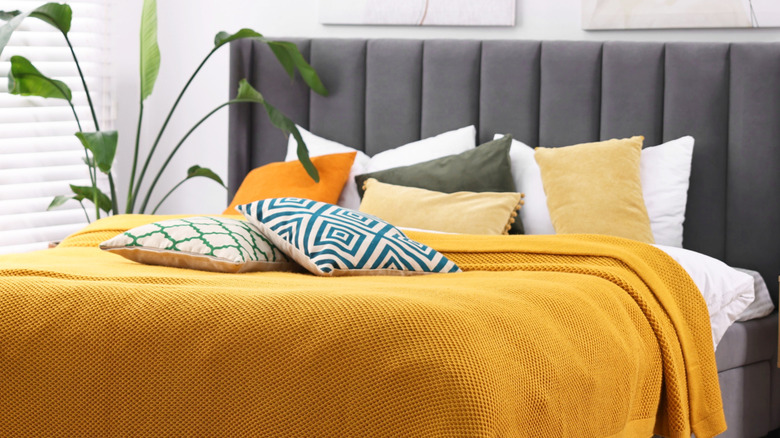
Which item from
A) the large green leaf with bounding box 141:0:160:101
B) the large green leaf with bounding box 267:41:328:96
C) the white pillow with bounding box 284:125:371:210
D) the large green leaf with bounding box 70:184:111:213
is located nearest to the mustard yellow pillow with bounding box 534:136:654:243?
the white pillow with bounding box 284:125:371:210

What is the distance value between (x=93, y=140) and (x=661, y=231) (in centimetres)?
189

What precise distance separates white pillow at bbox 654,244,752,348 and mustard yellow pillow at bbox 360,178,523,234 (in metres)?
0.56

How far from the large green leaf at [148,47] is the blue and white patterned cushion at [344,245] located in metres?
1.60

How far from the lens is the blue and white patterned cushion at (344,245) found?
6.78 ft

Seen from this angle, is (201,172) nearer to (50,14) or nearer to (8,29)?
(50,14)

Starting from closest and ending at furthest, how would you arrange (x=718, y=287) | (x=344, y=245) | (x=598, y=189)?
(x=344, y=245) → (x=718, y=287) → (x=598, y=189)

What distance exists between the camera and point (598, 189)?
2896 millimetres

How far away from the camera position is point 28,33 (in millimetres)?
3621

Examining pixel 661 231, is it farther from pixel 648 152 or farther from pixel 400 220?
pixel 400 220

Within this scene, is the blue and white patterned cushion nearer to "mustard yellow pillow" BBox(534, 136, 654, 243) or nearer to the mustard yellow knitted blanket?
the mustard yellow knitted blanket

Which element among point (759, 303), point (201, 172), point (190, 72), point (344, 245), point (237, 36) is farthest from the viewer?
point (190, 72)

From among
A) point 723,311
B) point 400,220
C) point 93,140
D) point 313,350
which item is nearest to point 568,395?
point 313,350

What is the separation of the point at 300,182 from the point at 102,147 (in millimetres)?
695

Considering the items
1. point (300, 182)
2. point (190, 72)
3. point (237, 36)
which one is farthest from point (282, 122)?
point (190, 72)
